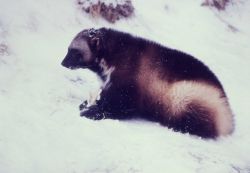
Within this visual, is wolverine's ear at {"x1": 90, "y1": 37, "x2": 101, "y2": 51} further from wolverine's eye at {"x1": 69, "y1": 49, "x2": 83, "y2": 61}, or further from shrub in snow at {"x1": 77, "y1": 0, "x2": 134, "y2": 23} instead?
shrub in snow at {"x1": 77, "y1": 0, "x2": 134, "y2": 23}

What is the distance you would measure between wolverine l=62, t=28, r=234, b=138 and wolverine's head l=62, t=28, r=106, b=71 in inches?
0.5

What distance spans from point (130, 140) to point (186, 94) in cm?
104

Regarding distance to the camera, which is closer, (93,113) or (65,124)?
(65,124)

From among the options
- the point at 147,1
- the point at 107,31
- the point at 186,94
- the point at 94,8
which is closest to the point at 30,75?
the point at 107,31

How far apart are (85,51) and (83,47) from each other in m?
0.06

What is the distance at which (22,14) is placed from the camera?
19.9 feet

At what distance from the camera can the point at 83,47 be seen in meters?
5.14

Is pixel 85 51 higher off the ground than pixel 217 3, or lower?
higher

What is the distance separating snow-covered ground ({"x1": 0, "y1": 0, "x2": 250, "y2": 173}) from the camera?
3631 millimetres

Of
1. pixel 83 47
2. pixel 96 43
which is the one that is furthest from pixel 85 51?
pixel 96 43

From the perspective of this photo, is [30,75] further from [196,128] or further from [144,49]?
[196,128]

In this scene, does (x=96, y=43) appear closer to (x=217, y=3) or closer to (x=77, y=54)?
(x=77, y=54)

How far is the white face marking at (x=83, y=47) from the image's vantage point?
5117 mm

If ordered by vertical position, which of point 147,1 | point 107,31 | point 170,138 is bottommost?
point 147,1
